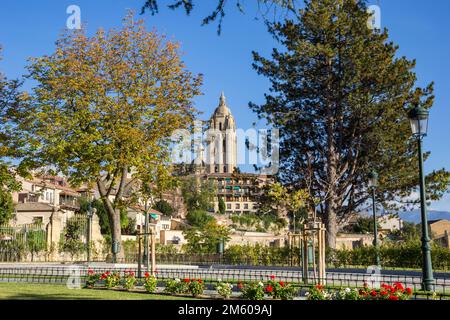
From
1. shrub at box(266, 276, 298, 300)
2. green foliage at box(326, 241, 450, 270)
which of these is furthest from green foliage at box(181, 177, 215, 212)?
shrub at box(266, 276, 298, 300)

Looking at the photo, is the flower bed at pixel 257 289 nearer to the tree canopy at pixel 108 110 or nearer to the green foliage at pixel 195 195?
the tree canopy at pixel 108 110

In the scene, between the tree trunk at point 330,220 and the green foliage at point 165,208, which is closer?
the tree trunk at point 330,220

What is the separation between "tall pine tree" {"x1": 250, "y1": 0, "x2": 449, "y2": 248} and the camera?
33.5 meters

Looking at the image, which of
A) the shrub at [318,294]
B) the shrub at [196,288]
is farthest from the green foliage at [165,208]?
the shrub at [318,294]

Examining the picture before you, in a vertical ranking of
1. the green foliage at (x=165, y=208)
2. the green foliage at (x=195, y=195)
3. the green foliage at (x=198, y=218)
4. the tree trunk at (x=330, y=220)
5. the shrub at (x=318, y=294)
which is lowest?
the shrub at (x=318, y=294)

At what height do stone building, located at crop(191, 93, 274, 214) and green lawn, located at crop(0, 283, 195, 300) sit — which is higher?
stone building, located at crop(191, 93, 274, 214)

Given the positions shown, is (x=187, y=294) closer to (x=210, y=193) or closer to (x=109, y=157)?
(x=109, y=157)

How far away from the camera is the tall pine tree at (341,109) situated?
33.5 m

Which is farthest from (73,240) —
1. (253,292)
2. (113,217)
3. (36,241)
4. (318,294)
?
(318,294)

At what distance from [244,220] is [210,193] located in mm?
9652

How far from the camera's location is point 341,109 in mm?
34969

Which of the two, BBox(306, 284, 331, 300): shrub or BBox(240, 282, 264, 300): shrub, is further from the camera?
BBox(240, 282, 264, 300): shrub

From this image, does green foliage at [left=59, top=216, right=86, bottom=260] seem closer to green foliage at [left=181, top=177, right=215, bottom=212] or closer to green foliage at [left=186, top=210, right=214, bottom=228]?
green foliage at [left=186, top=210, right=214, bottom=228]
